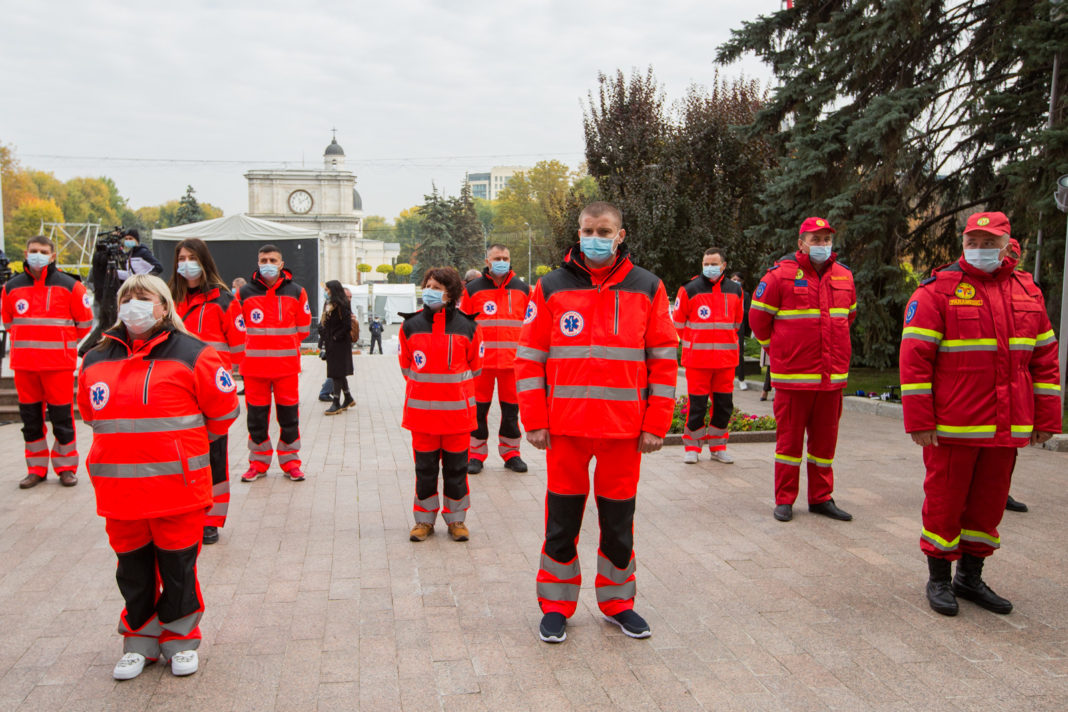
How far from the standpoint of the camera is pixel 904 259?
15.7 metres

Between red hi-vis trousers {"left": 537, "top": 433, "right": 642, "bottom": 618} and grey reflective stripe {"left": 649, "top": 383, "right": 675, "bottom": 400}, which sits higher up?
A: grey reflective stripe {"left": 649, "top": 383, "right": 675, "bottom": 400}

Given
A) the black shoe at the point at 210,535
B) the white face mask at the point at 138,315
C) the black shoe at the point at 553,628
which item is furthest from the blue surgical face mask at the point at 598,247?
the black shoe at the point at 210,535

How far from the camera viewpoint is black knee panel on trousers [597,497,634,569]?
170 inches

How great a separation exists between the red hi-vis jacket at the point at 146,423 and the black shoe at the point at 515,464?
4812mm

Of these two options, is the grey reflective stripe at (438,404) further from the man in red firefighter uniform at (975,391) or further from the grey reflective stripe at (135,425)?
the man in red firefighter uniform at (975,391)

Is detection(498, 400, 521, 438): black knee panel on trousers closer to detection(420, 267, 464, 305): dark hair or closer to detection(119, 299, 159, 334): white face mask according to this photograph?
detection(420, 267, 464, 305): dark hair

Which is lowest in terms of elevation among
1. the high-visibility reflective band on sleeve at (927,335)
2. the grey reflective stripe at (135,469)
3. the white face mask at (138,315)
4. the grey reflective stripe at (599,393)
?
the grey reflective stripe at (135,469)

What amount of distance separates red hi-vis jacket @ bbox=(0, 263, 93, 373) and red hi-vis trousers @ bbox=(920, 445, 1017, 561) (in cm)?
720

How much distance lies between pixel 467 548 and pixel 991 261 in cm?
381

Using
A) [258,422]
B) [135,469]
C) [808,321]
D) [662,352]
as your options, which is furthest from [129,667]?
[808,321]

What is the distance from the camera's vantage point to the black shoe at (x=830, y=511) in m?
6.64

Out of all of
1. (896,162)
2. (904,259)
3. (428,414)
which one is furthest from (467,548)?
(904,259)

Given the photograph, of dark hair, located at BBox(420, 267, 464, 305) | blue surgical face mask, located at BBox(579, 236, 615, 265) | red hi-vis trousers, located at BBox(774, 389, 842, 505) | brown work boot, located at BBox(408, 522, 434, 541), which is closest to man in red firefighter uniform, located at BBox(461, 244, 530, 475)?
dark hair, located at BBox(420, 267, 464, 305)

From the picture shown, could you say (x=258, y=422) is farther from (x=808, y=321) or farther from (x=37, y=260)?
(x=808, y=321)
